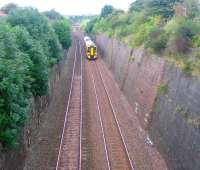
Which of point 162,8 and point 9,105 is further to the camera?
point 162,8

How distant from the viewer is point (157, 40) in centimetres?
2320

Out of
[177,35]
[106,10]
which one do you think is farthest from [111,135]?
[106,10]

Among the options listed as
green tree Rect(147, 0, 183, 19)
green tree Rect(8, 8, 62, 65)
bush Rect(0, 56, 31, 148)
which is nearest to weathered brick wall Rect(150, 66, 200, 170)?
bush Rect(0, 56, 31, 148)

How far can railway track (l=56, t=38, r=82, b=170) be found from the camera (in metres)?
16.7

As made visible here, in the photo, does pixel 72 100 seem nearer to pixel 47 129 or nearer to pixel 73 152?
pixel 47 129

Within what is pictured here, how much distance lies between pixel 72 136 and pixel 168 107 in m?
6.10

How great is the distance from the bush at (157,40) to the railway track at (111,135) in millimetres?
5636

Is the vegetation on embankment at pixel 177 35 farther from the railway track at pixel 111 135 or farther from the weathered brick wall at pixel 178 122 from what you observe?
the railway track at pixel 111 135

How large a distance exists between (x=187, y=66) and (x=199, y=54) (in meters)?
0.85

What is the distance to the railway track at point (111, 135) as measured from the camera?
1666 centimetres

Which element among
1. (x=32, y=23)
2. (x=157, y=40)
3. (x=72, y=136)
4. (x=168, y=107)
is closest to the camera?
(x=168, y=107)

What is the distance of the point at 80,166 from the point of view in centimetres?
1622

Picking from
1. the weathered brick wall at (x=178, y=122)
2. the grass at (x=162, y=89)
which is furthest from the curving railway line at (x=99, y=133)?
the grass at (x=162, y=89)

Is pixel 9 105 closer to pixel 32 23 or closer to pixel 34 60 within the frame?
pixel 34 60
